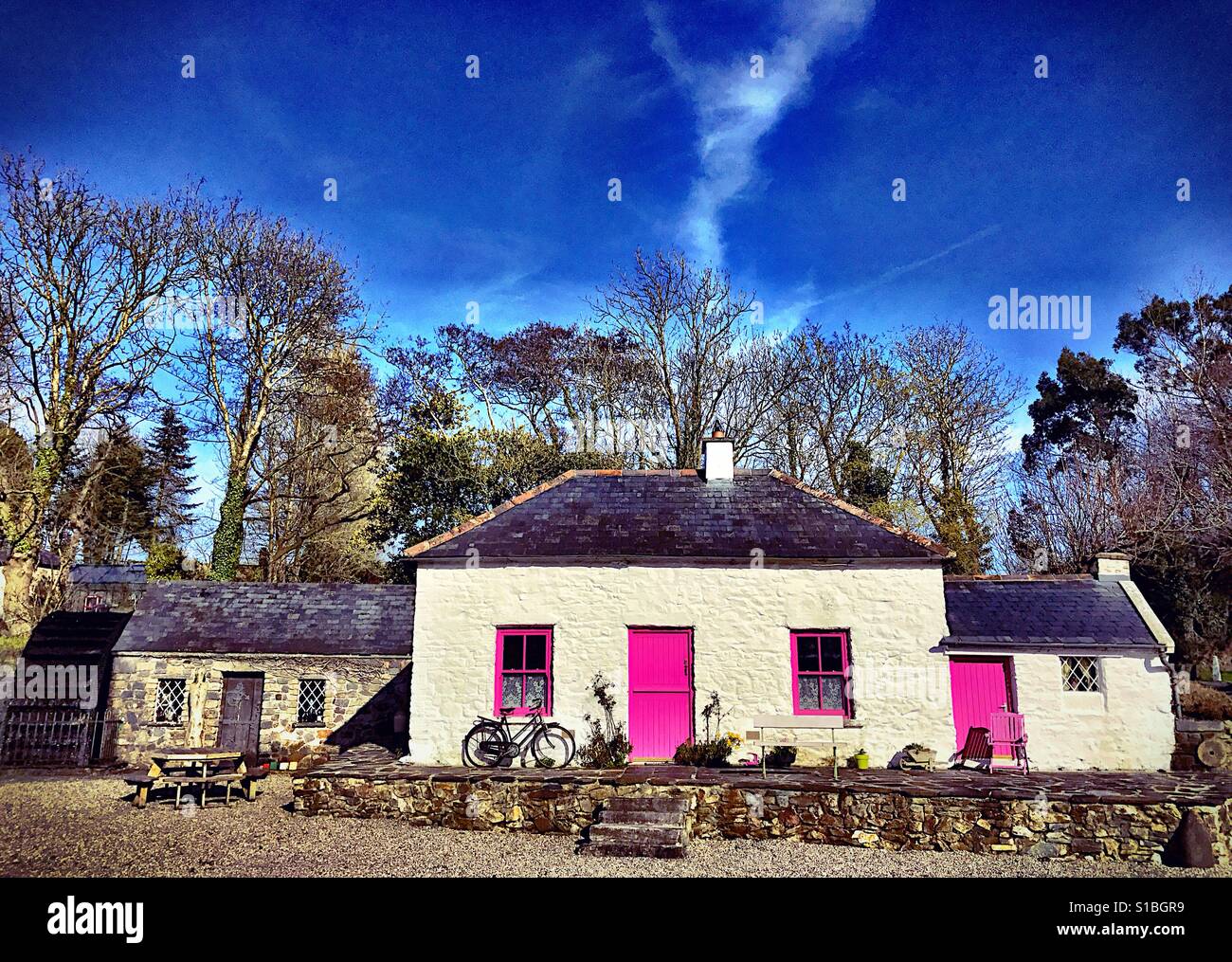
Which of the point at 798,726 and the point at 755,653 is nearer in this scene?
the point at 798,726

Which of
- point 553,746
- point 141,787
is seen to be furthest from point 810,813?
point 141,787

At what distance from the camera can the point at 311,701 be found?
60.2 ft

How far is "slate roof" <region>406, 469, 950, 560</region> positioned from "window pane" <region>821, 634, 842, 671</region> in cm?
Result: 140

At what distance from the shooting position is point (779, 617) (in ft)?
44.9

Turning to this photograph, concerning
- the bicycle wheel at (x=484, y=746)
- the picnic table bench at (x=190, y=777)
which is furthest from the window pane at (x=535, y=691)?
the picnic table bench at (x=190, y=777)

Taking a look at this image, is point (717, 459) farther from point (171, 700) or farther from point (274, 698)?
point (171, 700)

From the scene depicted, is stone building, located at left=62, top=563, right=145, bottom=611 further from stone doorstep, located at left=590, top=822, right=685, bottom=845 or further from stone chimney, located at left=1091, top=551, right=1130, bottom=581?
stone chimney, located at left=1091, top=551, right=1130, bottom=581

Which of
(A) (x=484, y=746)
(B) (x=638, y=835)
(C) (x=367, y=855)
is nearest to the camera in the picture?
(C) (x=367, y=855)

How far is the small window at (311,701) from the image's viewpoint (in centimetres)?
1828

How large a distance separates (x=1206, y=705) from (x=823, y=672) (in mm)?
A: 12881

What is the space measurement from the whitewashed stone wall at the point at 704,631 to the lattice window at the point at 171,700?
27.2 ft

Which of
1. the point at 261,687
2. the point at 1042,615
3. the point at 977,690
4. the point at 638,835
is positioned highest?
the point at 1042,615

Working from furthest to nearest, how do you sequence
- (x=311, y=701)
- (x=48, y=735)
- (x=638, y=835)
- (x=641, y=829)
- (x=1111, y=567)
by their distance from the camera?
(x=311, y=701) < (x=48, y=735) < (x=1111, y=567) < (x=641, y=829) < (x=638, y=835)

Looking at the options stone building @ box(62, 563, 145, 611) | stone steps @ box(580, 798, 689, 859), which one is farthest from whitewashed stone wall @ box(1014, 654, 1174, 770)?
stone building @ box(62, 563, 145, 611)
